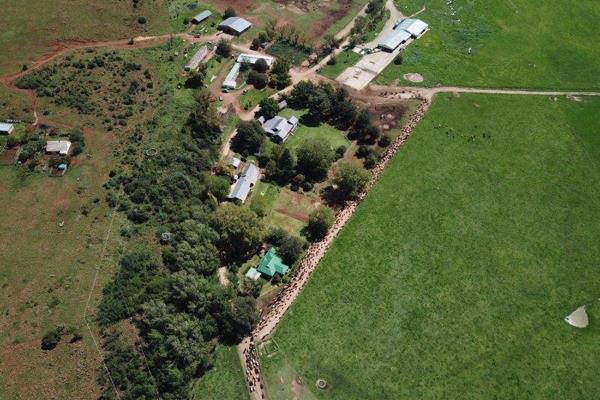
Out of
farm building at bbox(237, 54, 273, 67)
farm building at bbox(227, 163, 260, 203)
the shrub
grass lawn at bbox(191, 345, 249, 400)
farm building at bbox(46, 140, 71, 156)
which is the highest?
farm building at bbox(237, 54, 273, 67)

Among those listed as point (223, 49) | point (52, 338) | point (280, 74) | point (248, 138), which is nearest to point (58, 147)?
point (248, 138)

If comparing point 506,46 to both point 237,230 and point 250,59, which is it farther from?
point 237,230

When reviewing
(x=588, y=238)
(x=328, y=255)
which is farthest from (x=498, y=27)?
(x=328, y=255)

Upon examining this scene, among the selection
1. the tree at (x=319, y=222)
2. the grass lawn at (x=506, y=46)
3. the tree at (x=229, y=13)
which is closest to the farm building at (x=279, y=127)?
the tree at (x=319, y=222)

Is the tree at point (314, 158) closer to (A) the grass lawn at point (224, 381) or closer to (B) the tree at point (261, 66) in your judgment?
(B) the tree at point (261, 66)

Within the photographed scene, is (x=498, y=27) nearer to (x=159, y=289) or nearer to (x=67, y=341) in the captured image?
(x=159, y=289)

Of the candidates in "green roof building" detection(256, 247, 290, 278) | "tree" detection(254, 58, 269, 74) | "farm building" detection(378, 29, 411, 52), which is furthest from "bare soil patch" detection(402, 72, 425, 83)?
"green roof building" detection(256, 247, 290, 278)

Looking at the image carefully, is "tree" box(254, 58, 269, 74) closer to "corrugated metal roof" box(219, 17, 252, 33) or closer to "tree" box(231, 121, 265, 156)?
"corrugated metal roof" box(219, 17, 252, 33)
